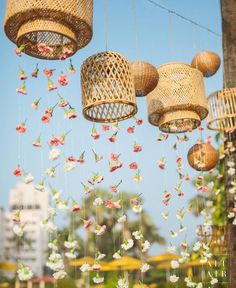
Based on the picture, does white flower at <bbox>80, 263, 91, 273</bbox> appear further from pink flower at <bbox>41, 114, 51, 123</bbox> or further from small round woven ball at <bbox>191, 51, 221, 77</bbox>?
small round woven ball at <bbox>191, 51, 221, 77</bbox>

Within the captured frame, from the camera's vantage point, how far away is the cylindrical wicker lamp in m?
2.75

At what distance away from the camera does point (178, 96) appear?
109 inches

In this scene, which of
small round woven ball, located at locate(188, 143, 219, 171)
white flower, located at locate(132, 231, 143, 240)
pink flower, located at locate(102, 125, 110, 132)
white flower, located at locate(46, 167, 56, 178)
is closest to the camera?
white flower, located at locate(46, 167, 56, 178)

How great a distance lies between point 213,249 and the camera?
12.9 feet

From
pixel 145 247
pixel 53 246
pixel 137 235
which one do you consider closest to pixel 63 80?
pixel 53 246

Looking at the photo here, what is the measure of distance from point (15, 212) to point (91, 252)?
14.2 m

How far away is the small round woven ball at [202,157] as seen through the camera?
325 cm

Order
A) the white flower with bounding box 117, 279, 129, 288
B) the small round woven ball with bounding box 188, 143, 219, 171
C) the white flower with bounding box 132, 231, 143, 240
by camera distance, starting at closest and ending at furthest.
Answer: the white flower with bounding box 117, 279, 129, 288, the white flower with bounding box 132, 231, 143, 240, the small round woven ball with bounding box 188, 143, 219, 171

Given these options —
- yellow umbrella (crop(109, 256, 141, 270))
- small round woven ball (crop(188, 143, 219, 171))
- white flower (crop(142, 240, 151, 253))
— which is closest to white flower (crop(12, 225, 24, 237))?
white flower (crop(142, 240, 151, 253))

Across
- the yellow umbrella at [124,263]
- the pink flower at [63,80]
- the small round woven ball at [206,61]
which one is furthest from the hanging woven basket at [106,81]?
the yellow umbrella at [124,263]

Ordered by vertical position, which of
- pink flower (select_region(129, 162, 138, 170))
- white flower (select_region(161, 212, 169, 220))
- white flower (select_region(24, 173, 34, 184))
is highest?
pink flower (select_region(129, 162, 138, 170))

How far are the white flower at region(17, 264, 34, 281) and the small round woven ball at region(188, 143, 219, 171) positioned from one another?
1.69m

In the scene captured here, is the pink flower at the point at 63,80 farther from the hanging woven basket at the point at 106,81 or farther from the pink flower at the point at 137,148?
the pink flower at the point at 137,148

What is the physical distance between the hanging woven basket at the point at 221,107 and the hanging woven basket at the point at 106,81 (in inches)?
47.0
